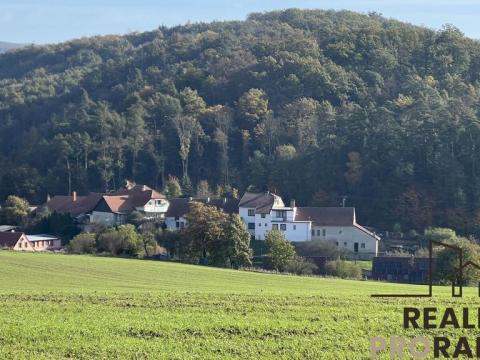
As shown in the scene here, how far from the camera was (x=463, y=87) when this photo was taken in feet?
260

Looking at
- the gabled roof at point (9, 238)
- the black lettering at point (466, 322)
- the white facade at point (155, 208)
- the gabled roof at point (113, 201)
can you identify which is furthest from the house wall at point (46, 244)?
→ the black lettering at point (466, 322)

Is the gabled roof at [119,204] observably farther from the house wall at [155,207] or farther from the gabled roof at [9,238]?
the gabled roof at [9,238]

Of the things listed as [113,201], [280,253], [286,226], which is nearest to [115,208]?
[113,201]

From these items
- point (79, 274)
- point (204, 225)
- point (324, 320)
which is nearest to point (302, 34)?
point (204, 225)

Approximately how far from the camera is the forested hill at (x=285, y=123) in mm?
62562

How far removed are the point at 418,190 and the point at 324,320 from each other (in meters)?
42.2

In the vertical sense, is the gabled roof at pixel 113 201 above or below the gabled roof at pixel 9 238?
above

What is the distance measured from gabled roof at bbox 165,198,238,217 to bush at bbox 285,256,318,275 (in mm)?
12463

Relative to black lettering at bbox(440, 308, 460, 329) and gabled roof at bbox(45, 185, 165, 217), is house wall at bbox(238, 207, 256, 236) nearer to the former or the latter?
gabled roof at bbox(45, 185, 165, 217)

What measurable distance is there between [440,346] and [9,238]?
137 feet

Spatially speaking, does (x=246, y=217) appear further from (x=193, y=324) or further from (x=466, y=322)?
(x=466, y=322)

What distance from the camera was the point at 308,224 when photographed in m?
54.8

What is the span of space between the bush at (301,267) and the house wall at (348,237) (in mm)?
9166

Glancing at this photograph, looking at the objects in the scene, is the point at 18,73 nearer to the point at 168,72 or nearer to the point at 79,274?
the point at 168,72
